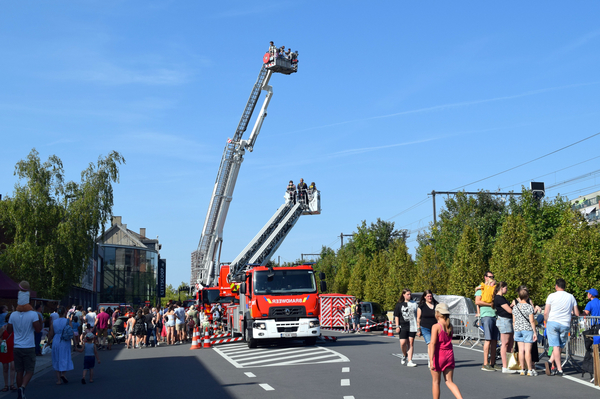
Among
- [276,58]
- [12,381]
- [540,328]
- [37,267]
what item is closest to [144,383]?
[12,381]

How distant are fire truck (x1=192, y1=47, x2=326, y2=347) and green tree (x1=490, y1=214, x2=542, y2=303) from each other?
12147 millimetres

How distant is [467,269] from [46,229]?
22.2 m

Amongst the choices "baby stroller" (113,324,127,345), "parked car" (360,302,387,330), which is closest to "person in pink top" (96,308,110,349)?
"baby stroller" (113,324,127,345)

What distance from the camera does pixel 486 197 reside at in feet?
170

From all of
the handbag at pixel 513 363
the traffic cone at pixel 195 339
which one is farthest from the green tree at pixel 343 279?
the handbag at pixel 513 363

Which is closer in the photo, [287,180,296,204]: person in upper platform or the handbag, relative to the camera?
the handbag

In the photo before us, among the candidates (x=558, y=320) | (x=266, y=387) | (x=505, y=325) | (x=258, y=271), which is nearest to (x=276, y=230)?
(x=258, y=271)

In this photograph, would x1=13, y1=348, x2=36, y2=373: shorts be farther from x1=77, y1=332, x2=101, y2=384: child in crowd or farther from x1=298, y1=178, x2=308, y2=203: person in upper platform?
x1=298, y1=178, x2=308, y2=203: person in upper platform

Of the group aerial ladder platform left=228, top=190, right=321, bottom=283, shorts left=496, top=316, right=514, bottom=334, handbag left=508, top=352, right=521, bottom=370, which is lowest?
handbag left=508, top=352, right=521, bottom=370

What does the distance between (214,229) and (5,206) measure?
13081mm

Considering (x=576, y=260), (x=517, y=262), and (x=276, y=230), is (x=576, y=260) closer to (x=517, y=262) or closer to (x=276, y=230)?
(x=517, y=262)

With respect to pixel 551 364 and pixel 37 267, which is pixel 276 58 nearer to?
pixel 37 267

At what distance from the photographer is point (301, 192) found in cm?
3875

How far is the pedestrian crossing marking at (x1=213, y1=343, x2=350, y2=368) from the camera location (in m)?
15.4
